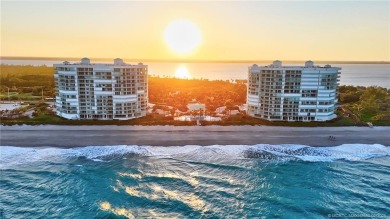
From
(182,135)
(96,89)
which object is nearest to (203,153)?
(182,135)

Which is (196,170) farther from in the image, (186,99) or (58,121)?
(186,99)

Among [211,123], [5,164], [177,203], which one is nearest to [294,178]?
[177,203]

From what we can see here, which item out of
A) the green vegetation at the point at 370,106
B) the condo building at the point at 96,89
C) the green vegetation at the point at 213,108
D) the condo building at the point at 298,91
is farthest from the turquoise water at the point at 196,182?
the green vegetation at the point at 370,106

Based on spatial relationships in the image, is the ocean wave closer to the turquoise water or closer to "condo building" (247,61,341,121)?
the turquoise water

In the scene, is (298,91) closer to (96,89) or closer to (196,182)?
(196,182)

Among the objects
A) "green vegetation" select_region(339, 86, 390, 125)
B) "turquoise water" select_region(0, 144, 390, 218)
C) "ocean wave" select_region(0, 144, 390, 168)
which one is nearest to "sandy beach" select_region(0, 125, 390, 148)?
"ocean wave" select_region(0, 144, 390, 168)
